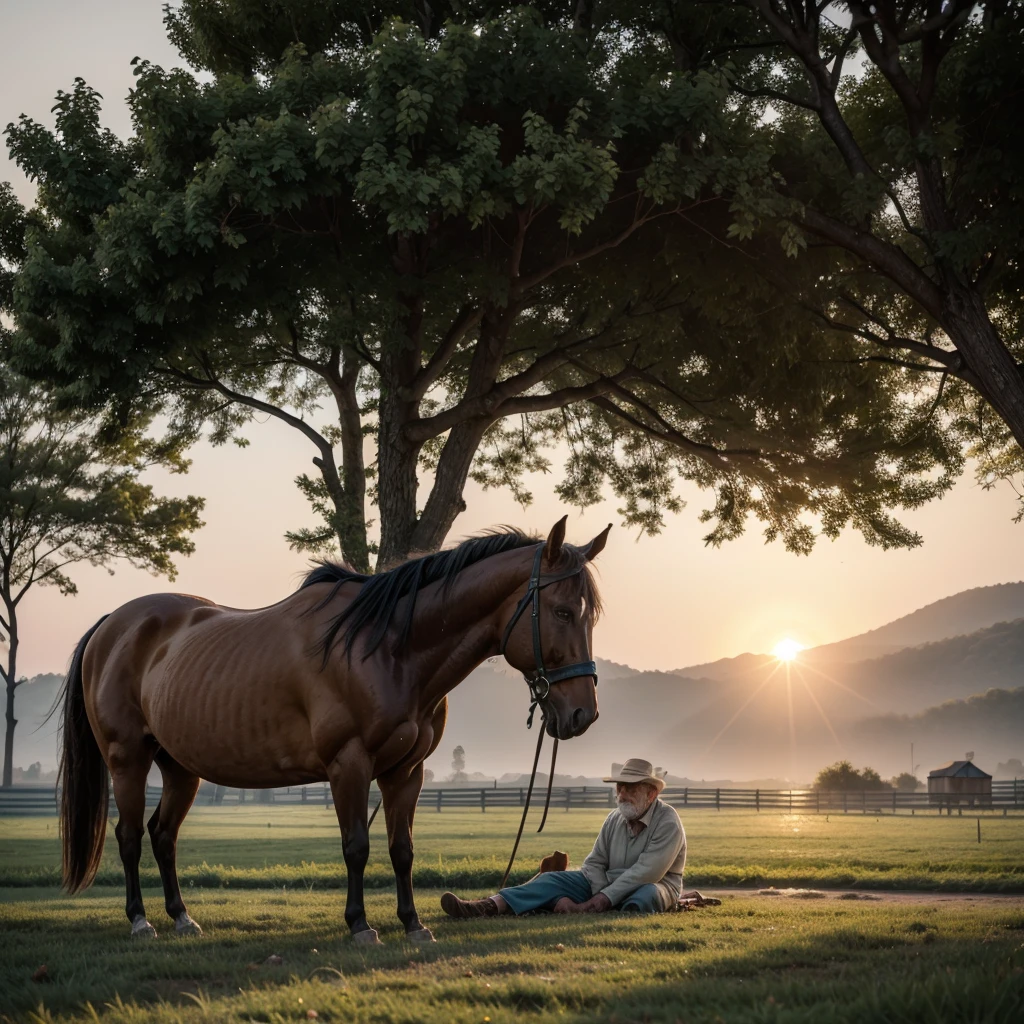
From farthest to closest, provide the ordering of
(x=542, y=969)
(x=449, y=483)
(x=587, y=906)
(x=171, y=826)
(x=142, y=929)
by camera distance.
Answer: (x=449, y=483) < (x=171, y=826) < (x=587, y=906) < (x=142, y=929) < (x=542, y=969)

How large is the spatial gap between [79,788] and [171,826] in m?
0.97

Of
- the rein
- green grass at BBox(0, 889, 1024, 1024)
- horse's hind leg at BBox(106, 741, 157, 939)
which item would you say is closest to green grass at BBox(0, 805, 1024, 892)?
green grass at BBox(0, 889, 1024, 1024)

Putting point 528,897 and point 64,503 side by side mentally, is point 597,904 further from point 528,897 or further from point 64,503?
point 64,503

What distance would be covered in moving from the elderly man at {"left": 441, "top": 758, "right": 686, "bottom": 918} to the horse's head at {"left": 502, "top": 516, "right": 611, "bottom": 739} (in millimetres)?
1641

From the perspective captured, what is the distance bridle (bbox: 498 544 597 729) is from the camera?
23.3 ft

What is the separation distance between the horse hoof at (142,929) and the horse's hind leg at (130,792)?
0.88ft

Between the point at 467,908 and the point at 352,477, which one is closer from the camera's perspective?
the point at 467,908

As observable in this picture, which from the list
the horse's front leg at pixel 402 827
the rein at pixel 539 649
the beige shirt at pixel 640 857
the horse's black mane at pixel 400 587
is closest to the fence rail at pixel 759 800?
the beige shirt at pixel 640 857

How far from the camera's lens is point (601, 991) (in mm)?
5191

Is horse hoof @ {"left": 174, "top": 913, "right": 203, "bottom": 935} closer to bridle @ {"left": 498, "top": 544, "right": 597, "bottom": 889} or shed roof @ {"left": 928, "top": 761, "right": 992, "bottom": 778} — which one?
bridle @ {"left": 498, "top": 544, "right": 597, "bottom": 889}

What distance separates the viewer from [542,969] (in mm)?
5863

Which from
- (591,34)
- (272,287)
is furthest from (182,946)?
(591,34)

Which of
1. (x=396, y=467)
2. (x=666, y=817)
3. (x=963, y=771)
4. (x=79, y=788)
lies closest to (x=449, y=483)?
(x=396, y=467)

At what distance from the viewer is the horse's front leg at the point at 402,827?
7.58 m
